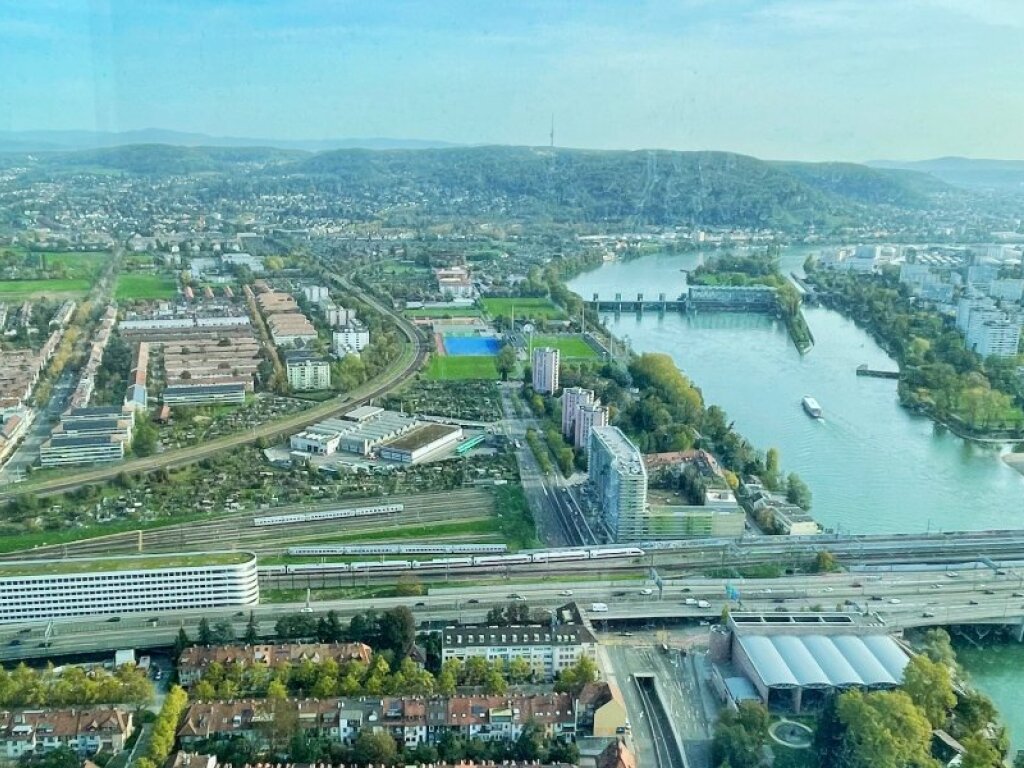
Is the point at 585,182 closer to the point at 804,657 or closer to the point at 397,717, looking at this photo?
the point at 804,657

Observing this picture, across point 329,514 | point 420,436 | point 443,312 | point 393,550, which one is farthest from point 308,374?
point 443,312

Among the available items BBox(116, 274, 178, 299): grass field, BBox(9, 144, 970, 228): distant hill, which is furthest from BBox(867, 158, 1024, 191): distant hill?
BBox(116, 274, 178, 299): grass field

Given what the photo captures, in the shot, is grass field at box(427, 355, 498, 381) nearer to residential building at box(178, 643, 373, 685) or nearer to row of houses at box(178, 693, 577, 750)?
residential building at box(178, 643, 373, 685)

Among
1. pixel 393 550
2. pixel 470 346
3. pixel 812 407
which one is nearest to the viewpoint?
pixel 393 550

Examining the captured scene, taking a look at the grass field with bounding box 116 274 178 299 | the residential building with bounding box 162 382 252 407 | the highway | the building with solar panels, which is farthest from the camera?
the grass field with bounding box 116 274 178 299

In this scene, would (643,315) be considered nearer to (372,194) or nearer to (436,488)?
(436,488)

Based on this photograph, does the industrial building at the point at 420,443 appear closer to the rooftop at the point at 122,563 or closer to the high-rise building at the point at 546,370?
the high-rise building at the point at 546,370
